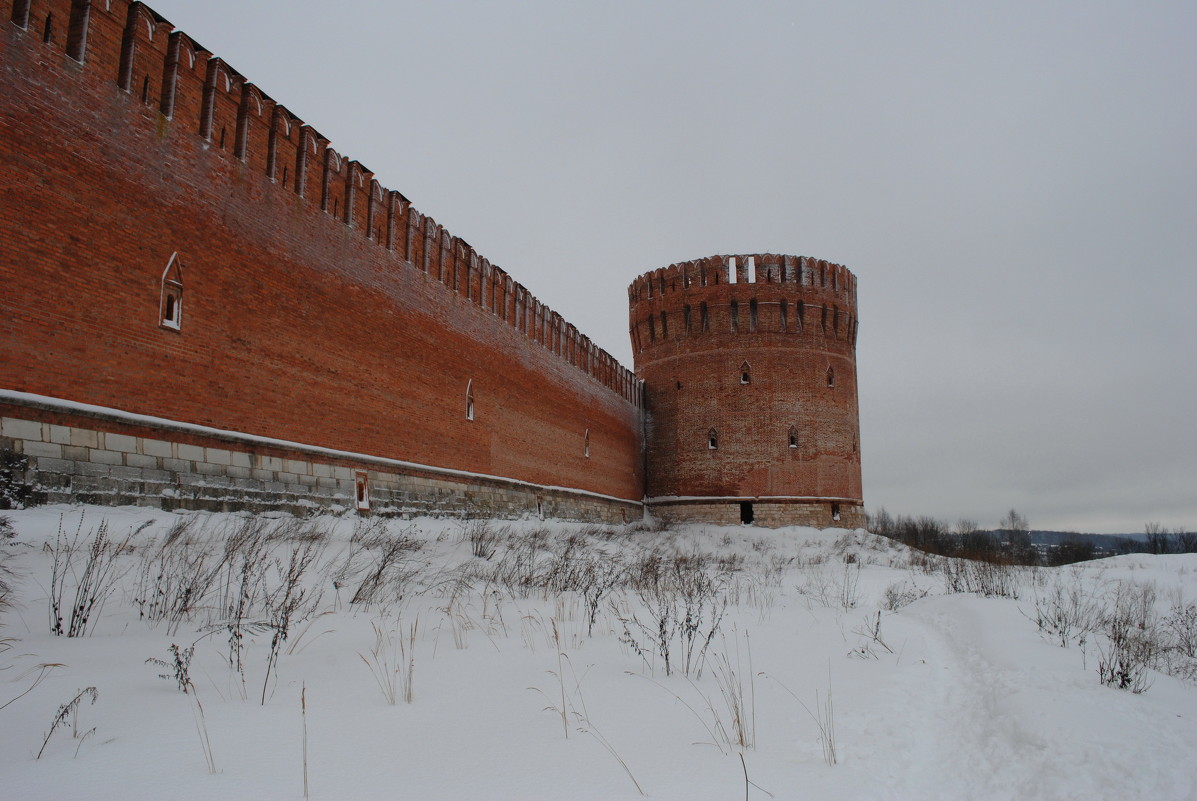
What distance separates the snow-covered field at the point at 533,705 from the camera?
227 centimetres

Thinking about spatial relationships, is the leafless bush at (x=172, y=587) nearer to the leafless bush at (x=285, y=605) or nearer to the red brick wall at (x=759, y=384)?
the leafless bush at (x=285, y=605)

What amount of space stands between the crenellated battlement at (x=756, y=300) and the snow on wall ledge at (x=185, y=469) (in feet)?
44.3

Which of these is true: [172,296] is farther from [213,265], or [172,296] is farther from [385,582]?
[385,582]

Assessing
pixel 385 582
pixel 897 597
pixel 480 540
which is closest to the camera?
pixel 385 582

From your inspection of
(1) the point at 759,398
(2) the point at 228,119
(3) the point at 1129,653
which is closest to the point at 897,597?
(3) the point at 1129,653

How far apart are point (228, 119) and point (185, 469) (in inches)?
180

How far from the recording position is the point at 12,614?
393 cm

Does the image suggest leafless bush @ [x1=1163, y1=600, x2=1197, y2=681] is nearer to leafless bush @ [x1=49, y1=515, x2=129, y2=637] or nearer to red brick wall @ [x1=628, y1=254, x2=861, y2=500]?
leafless bush @ [x1=49, y1=515, x2=129, y2=637]

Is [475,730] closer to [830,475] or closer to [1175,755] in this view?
[1175,755]

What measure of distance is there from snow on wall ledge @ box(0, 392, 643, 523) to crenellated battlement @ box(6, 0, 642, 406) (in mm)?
3435

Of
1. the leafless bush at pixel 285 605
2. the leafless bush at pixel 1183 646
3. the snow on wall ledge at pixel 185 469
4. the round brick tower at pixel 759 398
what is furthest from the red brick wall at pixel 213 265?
the round brick tower at pixel 759 398

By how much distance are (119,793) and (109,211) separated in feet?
25.5

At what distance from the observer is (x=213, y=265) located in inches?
364

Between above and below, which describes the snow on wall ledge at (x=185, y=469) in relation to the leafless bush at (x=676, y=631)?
above
